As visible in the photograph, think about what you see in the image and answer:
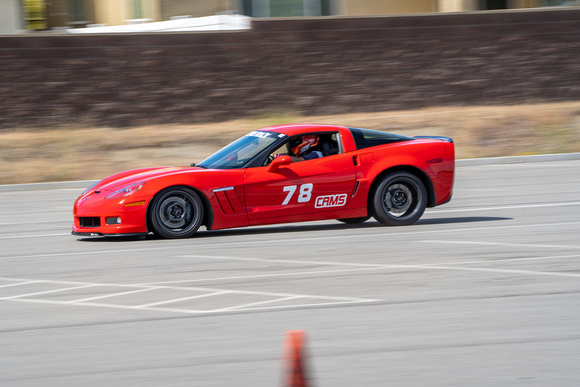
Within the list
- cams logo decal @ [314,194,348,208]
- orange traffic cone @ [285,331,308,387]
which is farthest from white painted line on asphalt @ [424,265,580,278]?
orange traffic cone @ [285,331,308,387]

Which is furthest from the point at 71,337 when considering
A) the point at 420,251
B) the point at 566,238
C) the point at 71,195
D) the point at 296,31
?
the point at 296,31

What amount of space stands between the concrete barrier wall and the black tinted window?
11.9 meters

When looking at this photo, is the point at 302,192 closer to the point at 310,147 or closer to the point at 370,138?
the point at 310,147

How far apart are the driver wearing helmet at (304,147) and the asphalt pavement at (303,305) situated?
0.94m

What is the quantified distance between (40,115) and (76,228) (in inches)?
477

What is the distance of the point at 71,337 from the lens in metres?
5.30

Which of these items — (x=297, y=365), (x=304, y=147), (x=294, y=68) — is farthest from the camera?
(x=294, y=68)

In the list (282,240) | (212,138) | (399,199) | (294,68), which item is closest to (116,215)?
(282,240)

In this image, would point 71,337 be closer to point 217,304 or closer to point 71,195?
point 217,304

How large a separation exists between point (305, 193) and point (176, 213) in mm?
1509

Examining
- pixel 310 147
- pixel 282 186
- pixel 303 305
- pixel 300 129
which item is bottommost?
pixel 303 305

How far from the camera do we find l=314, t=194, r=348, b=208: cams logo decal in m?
9.54

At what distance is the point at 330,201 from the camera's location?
9609mm

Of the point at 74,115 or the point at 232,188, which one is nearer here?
the point at 232,188
